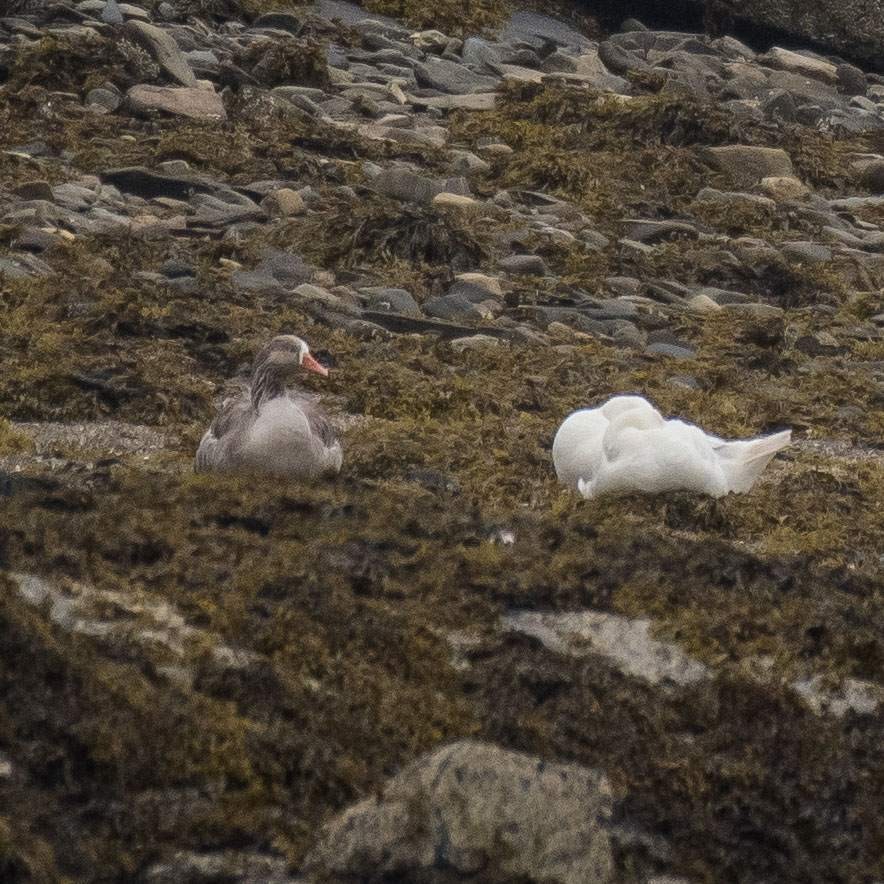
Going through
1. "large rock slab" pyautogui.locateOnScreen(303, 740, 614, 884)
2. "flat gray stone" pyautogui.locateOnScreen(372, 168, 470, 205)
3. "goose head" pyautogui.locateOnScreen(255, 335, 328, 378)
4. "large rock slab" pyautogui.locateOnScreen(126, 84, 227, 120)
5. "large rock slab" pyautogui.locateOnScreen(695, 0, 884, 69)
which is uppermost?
"large rock slab" pyautogui.locateOnScreen(303, 740, 614, 884)

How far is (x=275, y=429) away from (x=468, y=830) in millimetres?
2692

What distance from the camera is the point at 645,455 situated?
7.04 metres

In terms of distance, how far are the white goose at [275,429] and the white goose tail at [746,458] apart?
1.40 metres

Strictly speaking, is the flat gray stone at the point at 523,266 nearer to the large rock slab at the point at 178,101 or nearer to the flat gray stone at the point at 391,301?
the flat gray stone at the point at 391,301

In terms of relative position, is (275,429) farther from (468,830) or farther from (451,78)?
(451,78)

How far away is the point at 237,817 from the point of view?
4.30 metres

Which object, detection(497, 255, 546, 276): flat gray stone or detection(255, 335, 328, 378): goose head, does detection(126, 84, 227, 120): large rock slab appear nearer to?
detection(497, 255, 546, 276): flat gray stone

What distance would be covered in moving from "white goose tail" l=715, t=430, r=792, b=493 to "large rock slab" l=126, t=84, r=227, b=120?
665 centimetres

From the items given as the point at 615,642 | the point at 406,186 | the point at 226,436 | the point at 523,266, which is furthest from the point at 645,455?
the point at 406,186

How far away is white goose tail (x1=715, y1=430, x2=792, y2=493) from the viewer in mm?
7348

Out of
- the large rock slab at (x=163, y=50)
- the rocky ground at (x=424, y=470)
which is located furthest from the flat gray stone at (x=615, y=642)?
the large rock slab at (x=163, y=50)

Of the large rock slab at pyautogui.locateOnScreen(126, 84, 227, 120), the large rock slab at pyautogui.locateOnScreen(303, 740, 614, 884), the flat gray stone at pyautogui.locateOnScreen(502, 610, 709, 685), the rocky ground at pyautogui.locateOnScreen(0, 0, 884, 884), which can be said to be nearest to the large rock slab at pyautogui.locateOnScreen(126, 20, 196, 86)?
the rocky ground at pyautogui.locateOnScreen(0, 0, 884, 884)

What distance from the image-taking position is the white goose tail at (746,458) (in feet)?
24.1

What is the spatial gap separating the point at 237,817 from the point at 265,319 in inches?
216
